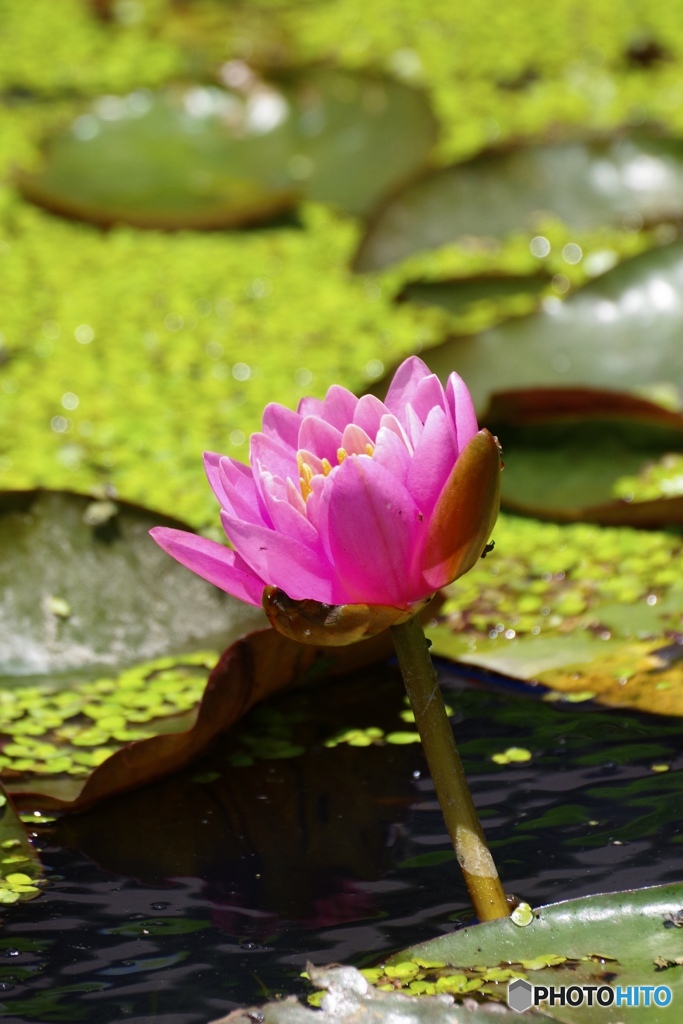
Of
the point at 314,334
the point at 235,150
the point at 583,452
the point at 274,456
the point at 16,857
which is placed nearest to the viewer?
the point at 274,456

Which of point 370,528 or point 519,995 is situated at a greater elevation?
point 370,528

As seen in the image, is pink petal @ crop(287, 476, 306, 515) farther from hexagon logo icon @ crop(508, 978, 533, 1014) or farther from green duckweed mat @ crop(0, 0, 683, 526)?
green duckweed mat @ crop(0, 0, 683, 526)

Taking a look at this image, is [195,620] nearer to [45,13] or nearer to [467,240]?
A: [467,240]

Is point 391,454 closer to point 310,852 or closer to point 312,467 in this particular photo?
point 312,467

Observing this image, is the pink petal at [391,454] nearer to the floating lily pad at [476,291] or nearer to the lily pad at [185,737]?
the lily pad at [185,737]

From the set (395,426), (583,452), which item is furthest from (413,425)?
(583,452)

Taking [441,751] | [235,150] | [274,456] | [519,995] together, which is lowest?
[519,995]

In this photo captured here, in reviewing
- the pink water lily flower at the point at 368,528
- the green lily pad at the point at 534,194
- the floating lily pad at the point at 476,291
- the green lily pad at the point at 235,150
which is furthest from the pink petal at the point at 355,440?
the green lily pad at the point at 235,150

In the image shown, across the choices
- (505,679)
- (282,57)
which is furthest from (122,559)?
(282,57)
